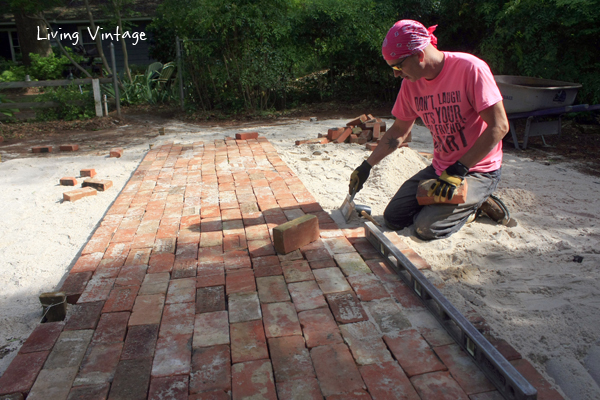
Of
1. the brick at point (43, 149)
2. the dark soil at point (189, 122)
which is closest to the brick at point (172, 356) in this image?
the dark soil at point (189, 122)

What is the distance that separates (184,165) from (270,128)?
3.60 meters

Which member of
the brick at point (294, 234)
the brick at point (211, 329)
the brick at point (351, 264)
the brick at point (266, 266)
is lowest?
the brick at point (211, 329)

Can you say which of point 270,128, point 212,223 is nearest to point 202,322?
point 212,223

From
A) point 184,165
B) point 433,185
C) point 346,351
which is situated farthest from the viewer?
point 184,165

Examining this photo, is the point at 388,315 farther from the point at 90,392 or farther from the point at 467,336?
the point at 90,392

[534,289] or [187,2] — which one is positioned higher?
[187,2]

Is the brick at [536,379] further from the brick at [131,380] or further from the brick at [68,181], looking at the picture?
the brick at [68,181]

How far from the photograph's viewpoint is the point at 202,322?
2229mm

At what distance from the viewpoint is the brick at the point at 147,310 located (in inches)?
88.5

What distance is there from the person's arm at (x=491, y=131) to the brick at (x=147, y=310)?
222cm

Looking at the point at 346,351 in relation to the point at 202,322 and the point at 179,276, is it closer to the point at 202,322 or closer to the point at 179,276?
the point at 202,322

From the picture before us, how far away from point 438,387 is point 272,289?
1059 mm

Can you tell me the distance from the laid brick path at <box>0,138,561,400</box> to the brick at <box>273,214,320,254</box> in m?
0.06

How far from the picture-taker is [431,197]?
11.0 ft
